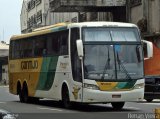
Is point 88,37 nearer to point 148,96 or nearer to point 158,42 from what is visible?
point 148,96

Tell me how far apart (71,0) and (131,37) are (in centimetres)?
3038

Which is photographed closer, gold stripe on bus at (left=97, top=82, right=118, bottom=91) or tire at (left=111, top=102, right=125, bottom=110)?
gold stripe on bus at (left=97, top=82, right=118, bottom=91)

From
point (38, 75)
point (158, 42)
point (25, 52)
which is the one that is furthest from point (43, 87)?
point (158, 42)

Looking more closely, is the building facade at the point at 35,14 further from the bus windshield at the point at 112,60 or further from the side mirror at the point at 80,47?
the side mirror at the point at 80,47

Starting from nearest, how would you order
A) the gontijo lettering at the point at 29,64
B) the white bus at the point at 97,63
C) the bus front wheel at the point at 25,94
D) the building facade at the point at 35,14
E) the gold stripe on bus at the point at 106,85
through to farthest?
the gold stripe on bus at the point at 106,85, the white bus at the point at 97,63, the gontijo lettering at the point at 29,64, the bus front wheel at the point at 25,94, the building facade at the point at 35,14

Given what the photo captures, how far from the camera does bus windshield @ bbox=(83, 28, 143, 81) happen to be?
68.2 ft

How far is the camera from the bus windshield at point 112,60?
2080 cm

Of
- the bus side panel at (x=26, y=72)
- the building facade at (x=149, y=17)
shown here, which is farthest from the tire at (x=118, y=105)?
the building facade at (x=149, y=17)

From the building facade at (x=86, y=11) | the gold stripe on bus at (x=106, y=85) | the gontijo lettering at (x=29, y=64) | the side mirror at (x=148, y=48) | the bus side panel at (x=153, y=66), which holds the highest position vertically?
the building facade at (x=86, y=11)

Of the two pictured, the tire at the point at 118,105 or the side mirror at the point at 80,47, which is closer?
the side mirror at the point at 80,47

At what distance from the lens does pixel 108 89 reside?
67.8 ft

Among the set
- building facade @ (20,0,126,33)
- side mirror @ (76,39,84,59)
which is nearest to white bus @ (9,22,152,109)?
side mirror @ (76,39,84,59)

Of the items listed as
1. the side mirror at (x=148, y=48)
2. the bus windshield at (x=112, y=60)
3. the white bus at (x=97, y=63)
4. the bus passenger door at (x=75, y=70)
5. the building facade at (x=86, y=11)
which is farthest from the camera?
the building facade at (x=86, y=11)

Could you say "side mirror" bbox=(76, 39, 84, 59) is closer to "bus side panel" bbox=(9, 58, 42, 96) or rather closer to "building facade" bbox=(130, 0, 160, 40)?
"bus side panel" bbox=(9, 58, 42, 96)
